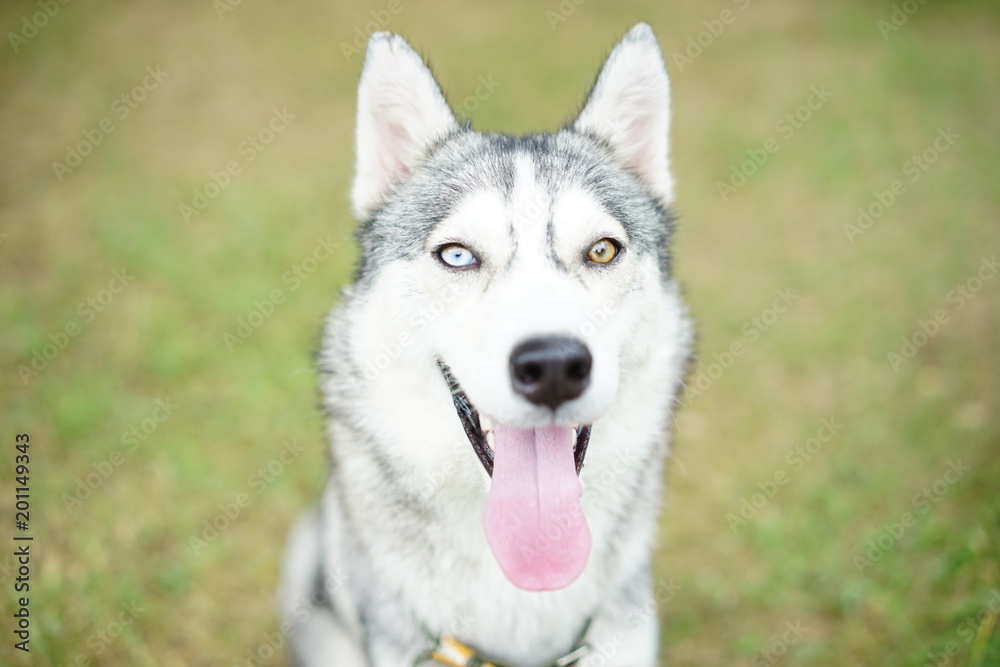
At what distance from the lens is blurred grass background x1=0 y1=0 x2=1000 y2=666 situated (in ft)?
12.6

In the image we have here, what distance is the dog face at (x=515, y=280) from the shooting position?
6.59 ft

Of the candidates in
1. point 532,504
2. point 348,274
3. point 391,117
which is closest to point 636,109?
point 391,117

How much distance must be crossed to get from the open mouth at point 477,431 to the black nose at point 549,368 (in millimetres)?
419

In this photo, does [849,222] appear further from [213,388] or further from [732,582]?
[213,388]

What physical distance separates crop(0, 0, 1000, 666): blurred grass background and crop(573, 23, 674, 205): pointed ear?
3.48ft

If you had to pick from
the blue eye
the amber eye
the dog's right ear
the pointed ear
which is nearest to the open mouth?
the blue eye

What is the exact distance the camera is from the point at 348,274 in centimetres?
632

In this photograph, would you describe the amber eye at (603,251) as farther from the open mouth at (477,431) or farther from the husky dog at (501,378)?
the open mouth at (477,431)

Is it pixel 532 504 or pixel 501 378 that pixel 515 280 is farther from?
pixel 532 504

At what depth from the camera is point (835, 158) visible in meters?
8.00

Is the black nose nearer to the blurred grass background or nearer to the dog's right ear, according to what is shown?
the dog's right ear

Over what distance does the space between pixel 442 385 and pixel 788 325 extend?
467 centimetres

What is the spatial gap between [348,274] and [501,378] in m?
4.71

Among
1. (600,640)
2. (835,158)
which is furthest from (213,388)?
(835,158)
